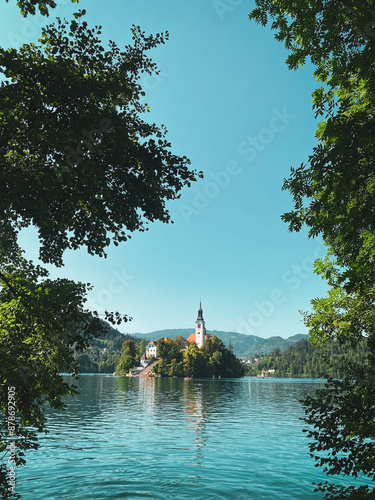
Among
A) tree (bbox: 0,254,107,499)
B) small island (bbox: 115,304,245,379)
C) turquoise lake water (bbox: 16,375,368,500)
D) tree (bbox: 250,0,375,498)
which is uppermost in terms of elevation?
tree (bbox: 250,0,375,498)

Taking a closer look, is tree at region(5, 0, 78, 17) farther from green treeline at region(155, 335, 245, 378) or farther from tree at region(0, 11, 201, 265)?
green treeline at region(155, 335, 245, 378)

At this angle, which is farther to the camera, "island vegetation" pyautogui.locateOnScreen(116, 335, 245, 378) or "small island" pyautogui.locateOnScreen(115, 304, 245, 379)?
"small island" pyautogui.locateOnScreen(115, 304, 245, 379)

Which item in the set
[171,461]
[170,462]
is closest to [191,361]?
[171,461]

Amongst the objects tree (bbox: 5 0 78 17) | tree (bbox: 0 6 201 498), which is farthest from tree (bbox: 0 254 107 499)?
tree (bbox: 5 0 78 17)

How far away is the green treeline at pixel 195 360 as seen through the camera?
143250mm

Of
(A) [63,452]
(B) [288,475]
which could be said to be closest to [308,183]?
(B) [288,475]

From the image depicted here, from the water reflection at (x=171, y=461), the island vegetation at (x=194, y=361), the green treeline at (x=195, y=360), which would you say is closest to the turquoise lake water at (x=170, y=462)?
the water reflection at (x=171, y=461)

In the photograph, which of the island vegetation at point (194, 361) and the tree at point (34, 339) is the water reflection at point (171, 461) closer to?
the tree at point (34, 339)

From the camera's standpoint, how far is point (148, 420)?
3259 centimetres

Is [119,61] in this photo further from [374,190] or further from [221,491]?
[221,491]

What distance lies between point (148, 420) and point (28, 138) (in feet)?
102

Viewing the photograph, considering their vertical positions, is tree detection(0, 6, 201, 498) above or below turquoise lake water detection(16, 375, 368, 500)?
above

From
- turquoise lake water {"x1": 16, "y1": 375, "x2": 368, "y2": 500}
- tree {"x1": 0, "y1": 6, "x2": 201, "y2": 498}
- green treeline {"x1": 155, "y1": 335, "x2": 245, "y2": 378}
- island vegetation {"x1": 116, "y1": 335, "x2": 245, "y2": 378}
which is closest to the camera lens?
tree {"x1": 0, "y1": 6, "x2": 201, "y2": 498}

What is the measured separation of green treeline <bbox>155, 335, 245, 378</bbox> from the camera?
143250mm
